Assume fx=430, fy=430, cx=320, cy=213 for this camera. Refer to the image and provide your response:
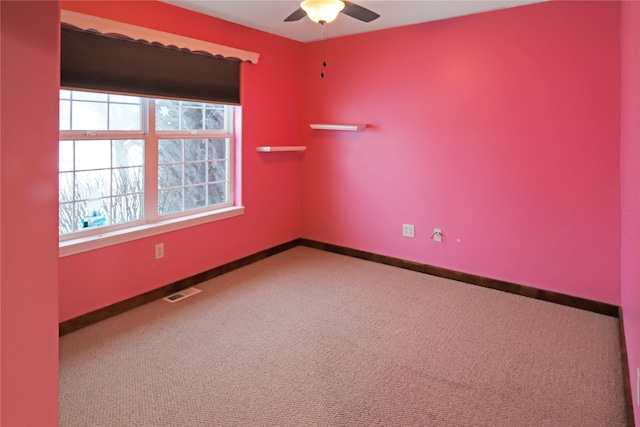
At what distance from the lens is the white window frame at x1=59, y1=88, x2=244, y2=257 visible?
291cm

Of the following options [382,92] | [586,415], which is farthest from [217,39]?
[586,415]

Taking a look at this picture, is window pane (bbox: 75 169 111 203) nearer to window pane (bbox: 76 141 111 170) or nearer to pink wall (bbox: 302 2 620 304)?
window pane (bbox: 76 141 111 170)

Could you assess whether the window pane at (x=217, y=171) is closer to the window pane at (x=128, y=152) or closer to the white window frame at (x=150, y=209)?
the white window frame at (x=150, y=209)

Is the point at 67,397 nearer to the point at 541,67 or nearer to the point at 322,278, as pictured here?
the point at 322,278

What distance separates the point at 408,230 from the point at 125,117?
8.73 feet

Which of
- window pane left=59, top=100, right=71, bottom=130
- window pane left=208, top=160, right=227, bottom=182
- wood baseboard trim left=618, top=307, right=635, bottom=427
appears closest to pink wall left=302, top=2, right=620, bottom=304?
wood baseboard trim left=618, top=307, right=635, bottom=427

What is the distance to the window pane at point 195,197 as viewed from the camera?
12.5 feet

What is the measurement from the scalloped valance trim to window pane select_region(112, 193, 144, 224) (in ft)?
3.82

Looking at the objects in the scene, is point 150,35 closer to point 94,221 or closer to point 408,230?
point 94,221

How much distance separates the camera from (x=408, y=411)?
82.0 inches

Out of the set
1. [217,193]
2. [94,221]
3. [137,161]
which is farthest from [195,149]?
[94,221]

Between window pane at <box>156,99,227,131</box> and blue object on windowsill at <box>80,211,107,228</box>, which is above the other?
window pane at <box>156,99,227,131</box>

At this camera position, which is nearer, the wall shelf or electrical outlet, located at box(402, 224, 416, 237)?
electrical outlet, located at box(402, 224, 416, 237)

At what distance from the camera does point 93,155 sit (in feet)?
9.93
